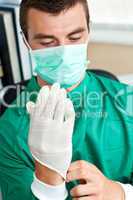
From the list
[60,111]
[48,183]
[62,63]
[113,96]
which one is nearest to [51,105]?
[60,111]

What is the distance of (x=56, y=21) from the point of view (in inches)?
39.8

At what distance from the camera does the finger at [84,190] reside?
855 millimetres

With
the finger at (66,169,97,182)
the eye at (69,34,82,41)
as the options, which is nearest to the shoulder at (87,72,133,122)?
the eye at (69,34,82,41)

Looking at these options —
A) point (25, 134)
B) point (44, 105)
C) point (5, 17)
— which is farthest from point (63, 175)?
point (5, 17)

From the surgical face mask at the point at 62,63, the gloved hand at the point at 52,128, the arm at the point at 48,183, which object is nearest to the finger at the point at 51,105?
the gloved hand at the point at 52,128

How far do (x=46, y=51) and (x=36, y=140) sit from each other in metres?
0.35

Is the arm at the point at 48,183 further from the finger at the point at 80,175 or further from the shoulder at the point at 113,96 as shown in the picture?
the shoulder at the point at 113,96

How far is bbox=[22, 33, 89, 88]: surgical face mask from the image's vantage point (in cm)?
105

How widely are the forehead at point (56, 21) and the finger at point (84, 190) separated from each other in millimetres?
421

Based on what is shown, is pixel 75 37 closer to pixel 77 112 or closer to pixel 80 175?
pixel 77 112

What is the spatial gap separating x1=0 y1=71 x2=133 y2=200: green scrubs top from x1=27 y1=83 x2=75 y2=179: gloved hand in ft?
0.79

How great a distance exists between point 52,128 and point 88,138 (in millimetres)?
323

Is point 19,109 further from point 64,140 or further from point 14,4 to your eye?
point 14,4

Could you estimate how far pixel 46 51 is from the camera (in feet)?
3.48
